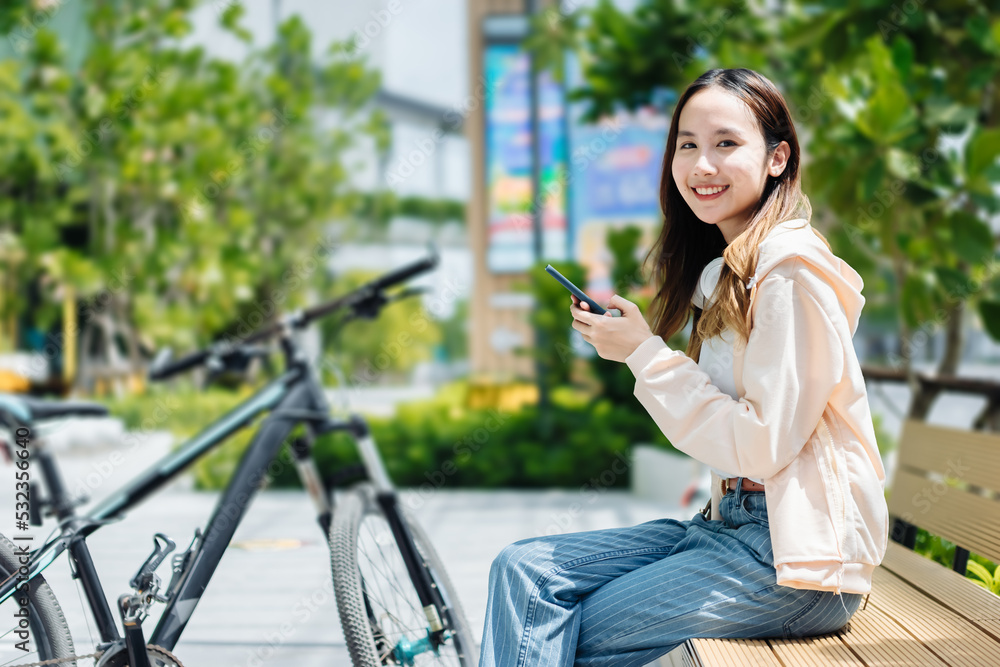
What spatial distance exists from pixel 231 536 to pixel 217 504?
0.31 feet

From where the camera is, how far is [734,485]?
1.54 m

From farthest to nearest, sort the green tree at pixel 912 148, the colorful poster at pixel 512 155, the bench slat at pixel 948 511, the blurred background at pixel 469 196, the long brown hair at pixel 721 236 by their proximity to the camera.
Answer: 1. the colorful poster at pixel 512 155
2. the blurred background at pixel 469 196
3. the green tree at pixel 912 148
4. the bench slat at pixel 948 511
5. the long brown hair at pixel 721 236

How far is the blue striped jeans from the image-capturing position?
4.58 feet

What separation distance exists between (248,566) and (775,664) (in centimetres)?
300

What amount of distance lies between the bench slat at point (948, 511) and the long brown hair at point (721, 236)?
0.90 meters

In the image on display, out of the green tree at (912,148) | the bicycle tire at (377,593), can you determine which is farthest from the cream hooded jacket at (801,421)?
the green tree at (912,148)

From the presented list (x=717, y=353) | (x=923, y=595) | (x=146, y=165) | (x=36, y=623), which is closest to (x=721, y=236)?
(x=717, y=353)

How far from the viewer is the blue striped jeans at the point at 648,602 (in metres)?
1.40

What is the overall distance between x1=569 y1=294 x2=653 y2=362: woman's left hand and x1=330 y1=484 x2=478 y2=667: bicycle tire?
714mm

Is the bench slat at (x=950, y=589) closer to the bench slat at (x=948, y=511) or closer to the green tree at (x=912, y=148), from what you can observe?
the bench slat at (x=948, y=511)

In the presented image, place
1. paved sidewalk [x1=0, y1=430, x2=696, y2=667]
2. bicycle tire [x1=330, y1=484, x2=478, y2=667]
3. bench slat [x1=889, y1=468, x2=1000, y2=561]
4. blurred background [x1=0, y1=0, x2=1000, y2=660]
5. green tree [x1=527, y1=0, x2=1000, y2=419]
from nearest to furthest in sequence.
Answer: bicycle tire [x1=330, y1=484, x2=478, y2=667]
bench slat [x1=889, y1=468, x2=1000, y2=561]
paved sidewalk [x1=0, y1=430, x2=696, y2=667]
green tree [x1=527, y1=0, x2=1000, y2=419]
blurred background [x1=0, y1=0, x2=1000, y2=660]

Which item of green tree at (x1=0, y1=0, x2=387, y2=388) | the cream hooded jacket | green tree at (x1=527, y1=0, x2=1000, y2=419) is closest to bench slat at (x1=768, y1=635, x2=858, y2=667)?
the cream hooded jacket

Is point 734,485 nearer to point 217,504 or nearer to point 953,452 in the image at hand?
point 217,504

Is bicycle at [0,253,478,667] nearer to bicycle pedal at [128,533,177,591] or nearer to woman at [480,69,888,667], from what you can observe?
bicycle pedal at [128,533,177,591]
